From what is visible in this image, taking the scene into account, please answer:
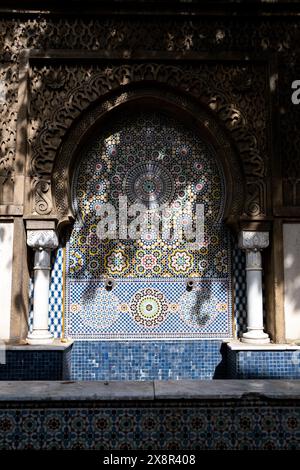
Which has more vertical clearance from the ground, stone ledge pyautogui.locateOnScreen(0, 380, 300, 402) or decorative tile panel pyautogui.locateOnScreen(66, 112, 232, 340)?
decorative tile panel pyautogui.locateOnScreen(66, 112, 232, 340)

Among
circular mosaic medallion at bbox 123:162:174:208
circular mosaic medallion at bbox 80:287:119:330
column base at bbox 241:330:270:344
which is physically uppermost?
circular mosaic medallion at bbox 123:162:174:208

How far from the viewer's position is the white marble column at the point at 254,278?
543 centimetres

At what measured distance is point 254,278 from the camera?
18.0ft

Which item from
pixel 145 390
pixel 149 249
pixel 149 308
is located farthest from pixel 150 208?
pixel 145 390

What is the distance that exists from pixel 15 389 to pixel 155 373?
2.58 meters

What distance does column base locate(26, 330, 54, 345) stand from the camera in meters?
5.28

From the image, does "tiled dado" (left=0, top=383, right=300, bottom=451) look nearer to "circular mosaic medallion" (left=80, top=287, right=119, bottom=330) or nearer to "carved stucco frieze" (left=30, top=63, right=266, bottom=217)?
"circular mosaic medallion" (left=80, top=287, right=119, bottom=330)

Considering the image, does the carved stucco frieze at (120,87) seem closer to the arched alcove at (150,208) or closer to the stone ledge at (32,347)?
the arched alcove at (150,208)

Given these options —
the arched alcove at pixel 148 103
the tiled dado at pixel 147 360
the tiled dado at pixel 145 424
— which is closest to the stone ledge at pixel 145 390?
the tiled dado at pixel 145 424

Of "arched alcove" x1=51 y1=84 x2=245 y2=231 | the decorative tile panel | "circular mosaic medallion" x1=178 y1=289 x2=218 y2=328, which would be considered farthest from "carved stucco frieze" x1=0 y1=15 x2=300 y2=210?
"circular mosaic medallion" x1=178 y1=289 x2=218 y2=328

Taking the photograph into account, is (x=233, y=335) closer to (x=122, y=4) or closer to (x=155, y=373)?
(x=155, y=373)

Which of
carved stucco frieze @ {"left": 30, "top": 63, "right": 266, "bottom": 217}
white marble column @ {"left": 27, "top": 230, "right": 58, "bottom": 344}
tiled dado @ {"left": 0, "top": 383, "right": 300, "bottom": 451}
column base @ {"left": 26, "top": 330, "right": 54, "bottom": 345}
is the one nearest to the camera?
tiled dado @ {"left": 0, "top": 383, "right": 300, "bottom": 451}

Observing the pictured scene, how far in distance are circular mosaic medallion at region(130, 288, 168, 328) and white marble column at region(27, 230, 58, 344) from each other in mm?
1012

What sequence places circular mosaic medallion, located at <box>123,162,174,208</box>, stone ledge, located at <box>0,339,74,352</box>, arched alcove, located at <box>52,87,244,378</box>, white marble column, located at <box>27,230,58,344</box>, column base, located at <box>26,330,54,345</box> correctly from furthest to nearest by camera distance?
circular mosaic medallion, located at <box>123,162,174,208</box>
arched alcove, located at <box>52,87,244,378</box>
white marble column, located at <box>27,230,58,344</box>
column base, located at <box>26,330,54,345</box>
stone ledge, located at <box>0,339,74,352</box>
